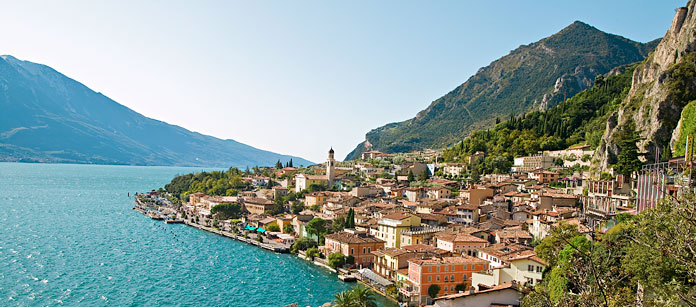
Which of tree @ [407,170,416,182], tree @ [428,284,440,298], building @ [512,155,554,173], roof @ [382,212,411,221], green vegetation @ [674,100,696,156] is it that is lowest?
tree @ [428,284,440,298]

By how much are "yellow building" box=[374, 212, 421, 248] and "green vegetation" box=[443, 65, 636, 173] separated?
29567 mm

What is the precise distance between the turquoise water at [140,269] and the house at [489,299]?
30.1 feet

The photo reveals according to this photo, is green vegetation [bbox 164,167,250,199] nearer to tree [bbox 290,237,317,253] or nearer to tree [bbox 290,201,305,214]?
tree [bbox 290,201,305,214]

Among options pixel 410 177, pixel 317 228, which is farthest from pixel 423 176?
pixel 317 228

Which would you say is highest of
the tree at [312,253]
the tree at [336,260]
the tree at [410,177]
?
the tree at [410,177]

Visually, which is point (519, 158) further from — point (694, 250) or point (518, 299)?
point (694, 250)

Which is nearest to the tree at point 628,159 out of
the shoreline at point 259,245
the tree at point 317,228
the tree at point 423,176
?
the shoreline at point 259,245

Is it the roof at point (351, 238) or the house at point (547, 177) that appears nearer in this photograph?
the roof at point (351, 238)

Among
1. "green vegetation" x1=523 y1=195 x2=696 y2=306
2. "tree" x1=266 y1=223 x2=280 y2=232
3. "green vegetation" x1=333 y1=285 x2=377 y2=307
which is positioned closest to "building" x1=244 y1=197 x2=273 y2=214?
"tree" x1=266 y1=223 x2=280 y2=232

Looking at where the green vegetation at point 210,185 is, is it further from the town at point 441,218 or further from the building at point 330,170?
the building at point 330,170

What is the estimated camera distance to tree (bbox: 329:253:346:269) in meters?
39.6

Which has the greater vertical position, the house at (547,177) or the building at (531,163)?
the building at (531,163)

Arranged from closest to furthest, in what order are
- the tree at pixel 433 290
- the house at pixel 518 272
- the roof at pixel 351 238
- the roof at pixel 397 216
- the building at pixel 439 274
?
the house at pixel 518 272
the tree at pixel 433 290
the building at pixel 439 274
the roof at pixel 351 238
the roof at pixel 397 216

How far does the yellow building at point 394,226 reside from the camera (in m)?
42.2
